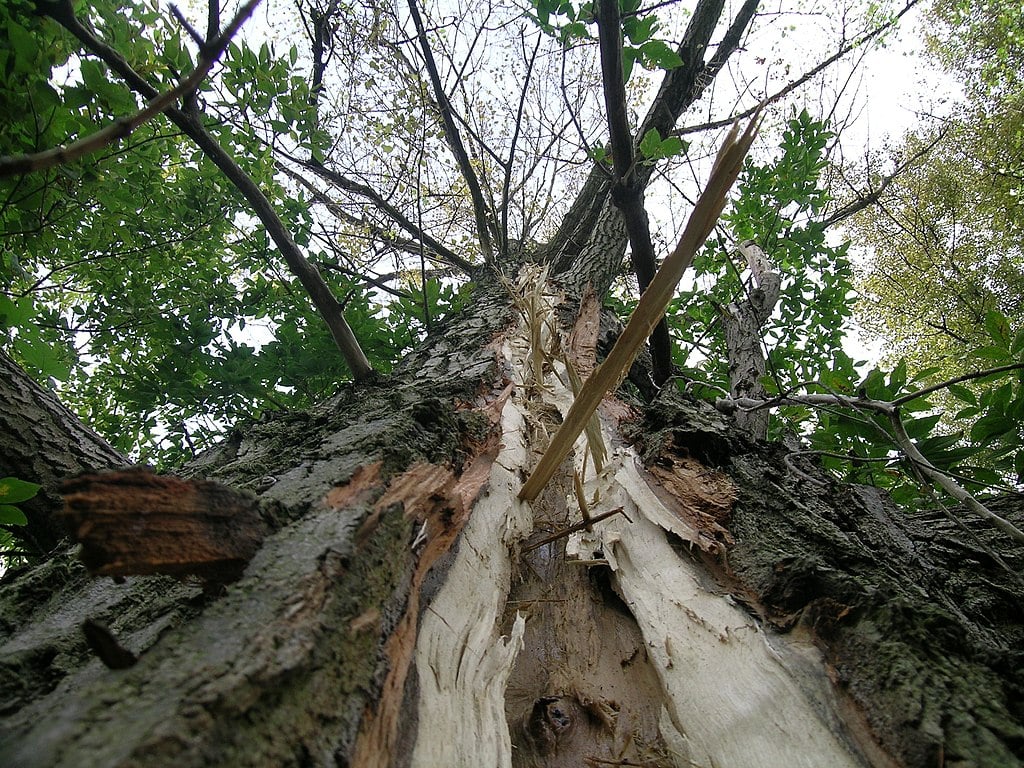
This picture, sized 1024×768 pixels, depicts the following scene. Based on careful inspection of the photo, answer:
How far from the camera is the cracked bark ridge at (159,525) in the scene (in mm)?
588

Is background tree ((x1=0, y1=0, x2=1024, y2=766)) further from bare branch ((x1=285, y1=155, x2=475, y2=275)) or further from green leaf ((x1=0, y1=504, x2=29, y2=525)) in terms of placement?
bare branch ((x1=285, y1=155, x2=475, y2=275))

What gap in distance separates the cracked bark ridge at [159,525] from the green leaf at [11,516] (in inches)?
45.3

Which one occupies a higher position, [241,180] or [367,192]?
[367,192]

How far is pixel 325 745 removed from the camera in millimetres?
608

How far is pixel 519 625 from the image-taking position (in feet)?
3.70

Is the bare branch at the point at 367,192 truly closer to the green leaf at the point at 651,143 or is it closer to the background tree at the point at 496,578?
the background tree at the point at 496,578

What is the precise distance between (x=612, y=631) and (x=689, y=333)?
10.6 feet

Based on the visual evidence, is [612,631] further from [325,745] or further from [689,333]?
[689,333]

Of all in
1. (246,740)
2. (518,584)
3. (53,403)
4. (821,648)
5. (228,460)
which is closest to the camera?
(246,740)

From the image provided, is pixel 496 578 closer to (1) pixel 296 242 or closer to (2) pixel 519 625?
(2) pixel 519 625

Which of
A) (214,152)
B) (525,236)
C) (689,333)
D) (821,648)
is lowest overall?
(821,648)

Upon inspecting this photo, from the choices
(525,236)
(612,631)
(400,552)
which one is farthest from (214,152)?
(525,236)

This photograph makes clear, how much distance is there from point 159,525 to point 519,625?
2.37ft

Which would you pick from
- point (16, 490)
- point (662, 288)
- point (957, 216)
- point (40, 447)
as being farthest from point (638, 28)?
point (957, 216)
